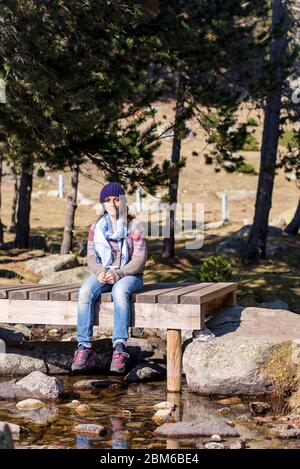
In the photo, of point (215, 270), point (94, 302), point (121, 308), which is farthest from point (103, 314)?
point (215, 270)

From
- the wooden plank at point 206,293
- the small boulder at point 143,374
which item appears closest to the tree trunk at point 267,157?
the wooden plank at point 206,293

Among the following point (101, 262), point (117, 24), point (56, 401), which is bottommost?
point (56, 401)

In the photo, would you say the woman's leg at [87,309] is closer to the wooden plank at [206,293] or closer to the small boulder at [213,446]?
the wooden plank at [206,293]

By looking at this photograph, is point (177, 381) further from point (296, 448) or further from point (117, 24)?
point (117, 24)

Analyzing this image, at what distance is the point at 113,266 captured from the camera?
9.35m

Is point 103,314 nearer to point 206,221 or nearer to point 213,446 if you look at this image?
point 213,446


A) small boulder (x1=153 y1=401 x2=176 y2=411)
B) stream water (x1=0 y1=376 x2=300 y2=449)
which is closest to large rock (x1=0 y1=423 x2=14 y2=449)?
stream water (x1=0 y1=376 x2=300 y2=449)

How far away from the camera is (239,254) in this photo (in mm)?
21797

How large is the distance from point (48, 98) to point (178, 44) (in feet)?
16.4

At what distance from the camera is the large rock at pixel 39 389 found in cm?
869

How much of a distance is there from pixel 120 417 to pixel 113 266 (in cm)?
191

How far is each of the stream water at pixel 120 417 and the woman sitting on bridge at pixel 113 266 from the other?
0.51 m

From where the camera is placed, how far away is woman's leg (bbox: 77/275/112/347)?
9.04 m
